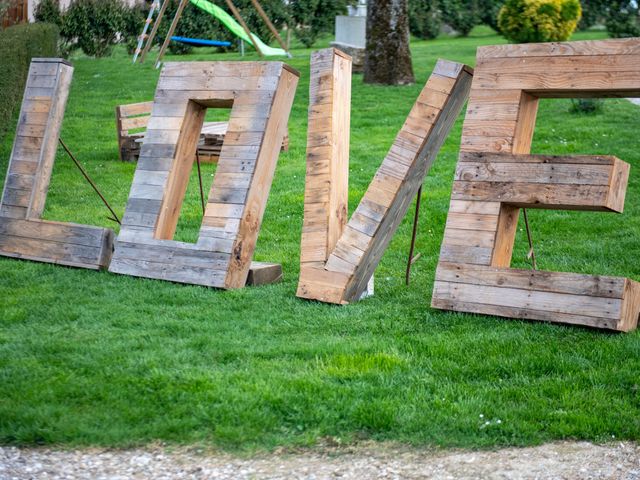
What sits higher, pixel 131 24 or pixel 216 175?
pixel 131 24

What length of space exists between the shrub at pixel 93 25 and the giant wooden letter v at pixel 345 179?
1757cm

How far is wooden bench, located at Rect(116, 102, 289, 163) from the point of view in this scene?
12.5 m

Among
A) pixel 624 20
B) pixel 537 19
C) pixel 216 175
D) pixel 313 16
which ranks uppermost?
pixel 624 20

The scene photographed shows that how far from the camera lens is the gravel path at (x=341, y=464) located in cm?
Answer: 416

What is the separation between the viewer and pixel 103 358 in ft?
18.2

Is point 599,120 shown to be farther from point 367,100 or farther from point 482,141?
point 482,141

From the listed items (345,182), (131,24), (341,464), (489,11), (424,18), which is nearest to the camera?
(341,464)

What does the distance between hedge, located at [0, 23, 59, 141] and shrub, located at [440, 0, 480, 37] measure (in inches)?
652

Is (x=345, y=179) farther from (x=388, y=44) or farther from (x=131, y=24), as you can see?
(x=131, y=24)

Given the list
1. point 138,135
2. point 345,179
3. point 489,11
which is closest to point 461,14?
point 489,11

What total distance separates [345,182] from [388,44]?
1020 centimetres

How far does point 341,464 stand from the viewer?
169 inches

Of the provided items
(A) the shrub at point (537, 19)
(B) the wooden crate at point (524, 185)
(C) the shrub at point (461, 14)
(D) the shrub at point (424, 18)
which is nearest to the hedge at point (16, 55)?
(B) the wooden crate at point (524, 185)

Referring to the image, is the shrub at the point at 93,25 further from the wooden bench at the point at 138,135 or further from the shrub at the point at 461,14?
the wooden bench at the point at 138,135
